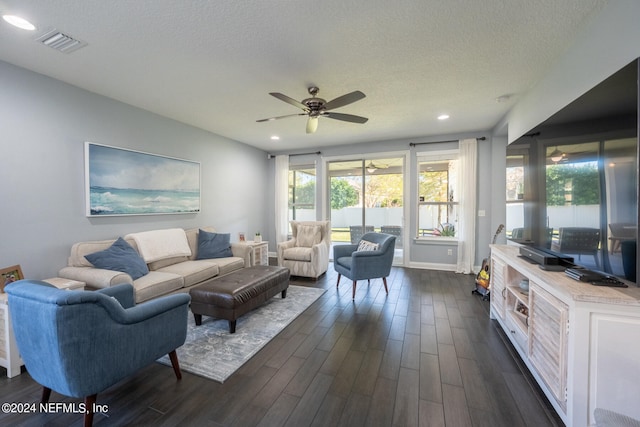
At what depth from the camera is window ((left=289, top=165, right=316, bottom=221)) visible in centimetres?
628

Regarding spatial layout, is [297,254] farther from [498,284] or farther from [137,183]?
[498,284]

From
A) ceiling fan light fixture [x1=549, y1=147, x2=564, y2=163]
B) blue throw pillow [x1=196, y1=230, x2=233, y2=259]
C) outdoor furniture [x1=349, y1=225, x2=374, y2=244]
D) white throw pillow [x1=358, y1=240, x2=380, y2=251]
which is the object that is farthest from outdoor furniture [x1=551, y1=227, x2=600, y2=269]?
blue throw pillow [x1=196, y1=230, x2=233, y2=259]

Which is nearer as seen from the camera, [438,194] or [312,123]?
[312,123]

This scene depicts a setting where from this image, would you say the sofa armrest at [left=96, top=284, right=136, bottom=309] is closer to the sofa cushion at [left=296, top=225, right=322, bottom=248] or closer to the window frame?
the sofa cushion at [left=296, top=225, right=322, bottom=248]

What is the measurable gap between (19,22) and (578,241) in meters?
4.32

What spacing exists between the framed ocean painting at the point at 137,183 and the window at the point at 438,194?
14.4 ft

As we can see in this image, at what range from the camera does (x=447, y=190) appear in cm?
518

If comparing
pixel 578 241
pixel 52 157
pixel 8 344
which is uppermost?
pixel 52 157

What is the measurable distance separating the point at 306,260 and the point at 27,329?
10.9ft

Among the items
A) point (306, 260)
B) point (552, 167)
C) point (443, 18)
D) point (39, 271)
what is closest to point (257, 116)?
point (306, 260)

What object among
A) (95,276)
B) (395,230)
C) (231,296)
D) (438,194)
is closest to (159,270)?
(95,276)

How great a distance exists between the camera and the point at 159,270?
132 inches

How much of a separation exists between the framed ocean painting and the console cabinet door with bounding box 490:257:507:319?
4464 millimetres

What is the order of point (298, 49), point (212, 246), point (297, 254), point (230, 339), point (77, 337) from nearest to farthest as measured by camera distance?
point (77, 337), point (298, 49), point (230, 339), point (212, 246), point (297, 254)
